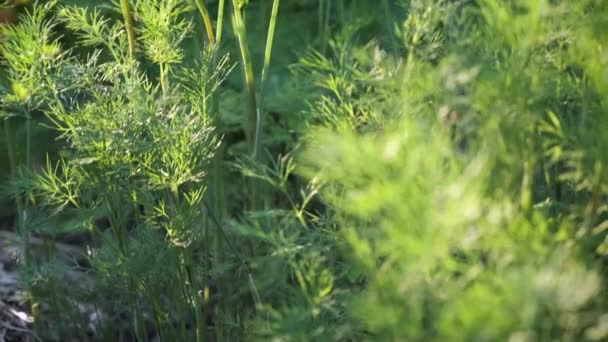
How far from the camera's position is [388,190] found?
36.3 inches

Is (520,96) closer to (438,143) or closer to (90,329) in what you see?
(438,143)

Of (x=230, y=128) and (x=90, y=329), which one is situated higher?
(x=230, y=128)

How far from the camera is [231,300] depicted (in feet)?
5.49

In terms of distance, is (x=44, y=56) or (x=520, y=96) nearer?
(x=520, y=96)

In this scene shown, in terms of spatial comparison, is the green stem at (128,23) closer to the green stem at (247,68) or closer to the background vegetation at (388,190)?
the background vegetation at (388,190)

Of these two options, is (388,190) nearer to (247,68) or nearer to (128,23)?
(247,68)

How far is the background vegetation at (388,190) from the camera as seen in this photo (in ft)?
3.07

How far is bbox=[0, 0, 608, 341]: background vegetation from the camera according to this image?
0.93 meters

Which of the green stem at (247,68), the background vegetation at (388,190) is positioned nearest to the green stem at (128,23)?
the background vegetation at (388,190)

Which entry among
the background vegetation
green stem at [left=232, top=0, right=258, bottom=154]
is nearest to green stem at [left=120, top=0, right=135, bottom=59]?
the background vegetation

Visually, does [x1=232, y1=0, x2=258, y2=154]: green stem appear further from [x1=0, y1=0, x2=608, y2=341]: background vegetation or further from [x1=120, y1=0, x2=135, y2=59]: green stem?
[x1=120, y1=0, x2=135, y2=59]: green stem

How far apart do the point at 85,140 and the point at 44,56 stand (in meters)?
0.16

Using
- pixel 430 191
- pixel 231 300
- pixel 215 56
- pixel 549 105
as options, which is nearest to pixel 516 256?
pixel 430 191

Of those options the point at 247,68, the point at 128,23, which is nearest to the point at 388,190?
the point at 247,68
